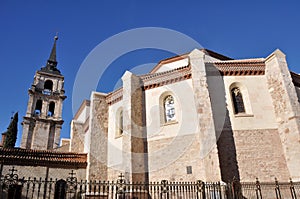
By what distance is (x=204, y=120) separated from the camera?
11195 mm

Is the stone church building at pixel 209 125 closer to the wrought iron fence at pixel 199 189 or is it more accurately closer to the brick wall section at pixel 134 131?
the brick wall section at pixel 134 131

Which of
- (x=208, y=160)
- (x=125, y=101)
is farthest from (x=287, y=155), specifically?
(x=125, y=101)

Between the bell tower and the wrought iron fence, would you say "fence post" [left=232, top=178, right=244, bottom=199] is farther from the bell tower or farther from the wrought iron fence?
the bell tower

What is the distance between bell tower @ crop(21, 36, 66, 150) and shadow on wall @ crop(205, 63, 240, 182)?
23665 mm

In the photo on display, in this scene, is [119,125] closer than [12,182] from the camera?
No

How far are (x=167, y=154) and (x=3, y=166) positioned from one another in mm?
9490

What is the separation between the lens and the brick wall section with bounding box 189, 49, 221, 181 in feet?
33.4

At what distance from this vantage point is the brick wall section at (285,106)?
10.7 meters

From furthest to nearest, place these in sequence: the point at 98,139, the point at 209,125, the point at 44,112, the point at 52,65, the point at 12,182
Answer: the point at 52,65 < the point at 44,112 < the point at 98,139 < the point at 12,182 < the point at 209,125

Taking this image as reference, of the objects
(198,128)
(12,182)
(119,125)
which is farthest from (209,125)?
(12,182)

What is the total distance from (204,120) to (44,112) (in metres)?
26.0

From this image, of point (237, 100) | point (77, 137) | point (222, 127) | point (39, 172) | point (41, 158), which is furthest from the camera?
point (77, 137)

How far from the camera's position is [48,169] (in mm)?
14523

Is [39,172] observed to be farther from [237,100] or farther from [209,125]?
[237,100]
